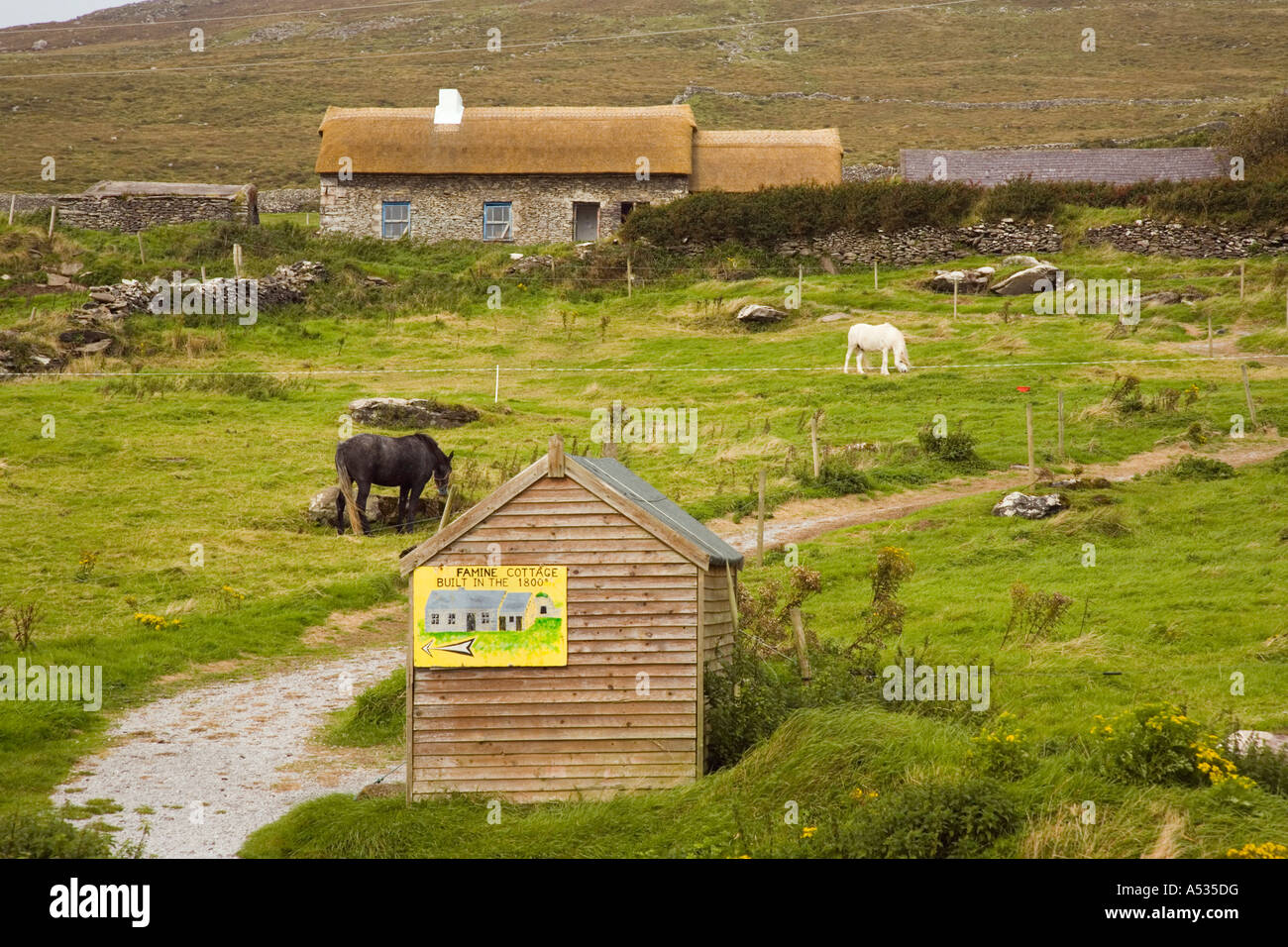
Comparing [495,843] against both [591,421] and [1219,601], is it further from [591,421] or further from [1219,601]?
[591,421]

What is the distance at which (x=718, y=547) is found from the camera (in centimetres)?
1484

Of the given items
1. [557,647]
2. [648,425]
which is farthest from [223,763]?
[648,425]

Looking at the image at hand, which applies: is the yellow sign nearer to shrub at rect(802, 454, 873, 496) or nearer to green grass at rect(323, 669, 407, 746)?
green grass at rect(323, 669, 407, 746)

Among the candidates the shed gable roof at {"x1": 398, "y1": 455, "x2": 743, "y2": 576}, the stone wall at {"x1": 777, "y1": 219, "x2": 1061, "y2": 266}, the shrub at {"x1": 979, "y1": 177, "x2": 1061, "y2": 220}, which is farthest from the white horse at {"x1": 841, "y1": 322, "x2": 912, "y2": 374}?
the shed gable roof at {"x1": 398, "y1": 455, "x2": 743, "y2": 576}

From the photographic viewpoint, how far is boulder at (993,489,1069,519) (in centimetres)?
2302

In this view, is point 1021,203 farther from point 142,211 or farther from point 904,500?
point 142,211

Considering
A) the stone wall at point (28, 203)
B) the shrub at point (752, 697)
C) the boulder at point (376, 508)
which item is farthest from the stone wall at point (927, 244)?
the shrub at point (752, 697)

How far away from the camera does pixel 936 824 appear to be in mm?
11328

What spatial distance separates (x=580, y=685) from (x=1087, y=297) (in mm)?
29268

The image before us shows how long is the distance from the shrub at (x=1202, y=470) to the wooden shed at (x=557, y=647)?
14.2 metres

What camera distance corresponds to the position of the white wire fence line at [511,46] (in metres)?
108

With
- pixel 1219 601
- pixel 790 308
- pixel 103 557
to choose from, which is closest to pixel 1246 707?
pixel 1219 601

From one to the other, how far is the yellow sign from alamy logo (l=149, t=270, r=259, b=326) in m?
26.6

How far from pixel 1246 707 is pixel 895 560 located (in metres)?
4.67
